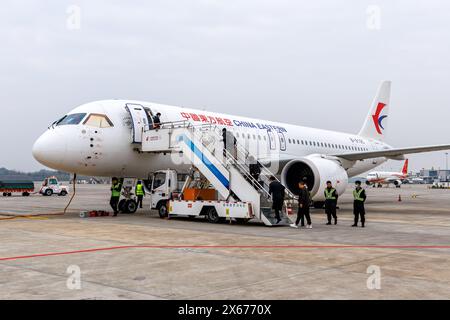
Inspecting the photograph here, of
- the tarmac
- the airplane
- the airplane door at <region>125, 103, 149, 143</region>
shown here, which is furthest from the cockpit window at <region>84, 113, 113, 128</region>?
the tarmac

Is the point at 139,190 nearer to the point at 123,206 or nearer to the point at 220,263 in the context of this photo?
the point at 123,206

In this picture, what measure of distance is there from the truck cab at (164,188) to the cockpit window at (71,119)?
318 cm

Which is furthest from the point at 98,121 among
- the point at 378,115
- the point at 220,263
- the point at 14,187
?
the point at 14,187

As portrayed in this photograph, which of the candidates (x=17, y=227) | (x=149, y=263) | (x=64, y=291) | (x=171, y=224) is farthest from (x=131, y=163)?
(x=64, y=291)

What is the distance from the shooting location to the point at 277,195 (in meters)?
13.2

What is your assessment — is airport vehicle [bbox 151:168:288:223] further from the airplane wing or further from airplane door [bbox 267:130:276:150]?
the airplane wing

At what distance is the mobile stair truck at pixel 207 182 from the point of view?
543 inches

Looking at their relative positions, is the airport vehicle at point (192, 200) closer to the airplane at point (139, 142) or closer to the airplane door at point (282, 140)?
the airplane at point (139, 142)

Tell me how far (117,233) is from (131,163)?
562 cm

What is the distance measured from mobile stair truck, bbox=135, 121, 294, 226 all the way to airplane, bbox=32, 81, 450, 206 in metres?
0.72

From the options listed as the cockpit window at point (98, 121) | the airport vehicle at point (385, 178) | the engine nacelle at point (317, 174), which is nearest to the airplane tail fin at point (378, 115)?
the engine nacelle at point (317, 174)

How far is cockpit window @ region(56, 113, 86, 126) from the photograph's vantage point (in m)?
15.2

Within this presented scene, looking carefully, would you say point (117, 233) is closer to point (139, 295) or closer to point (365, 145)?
point (139, 295)
